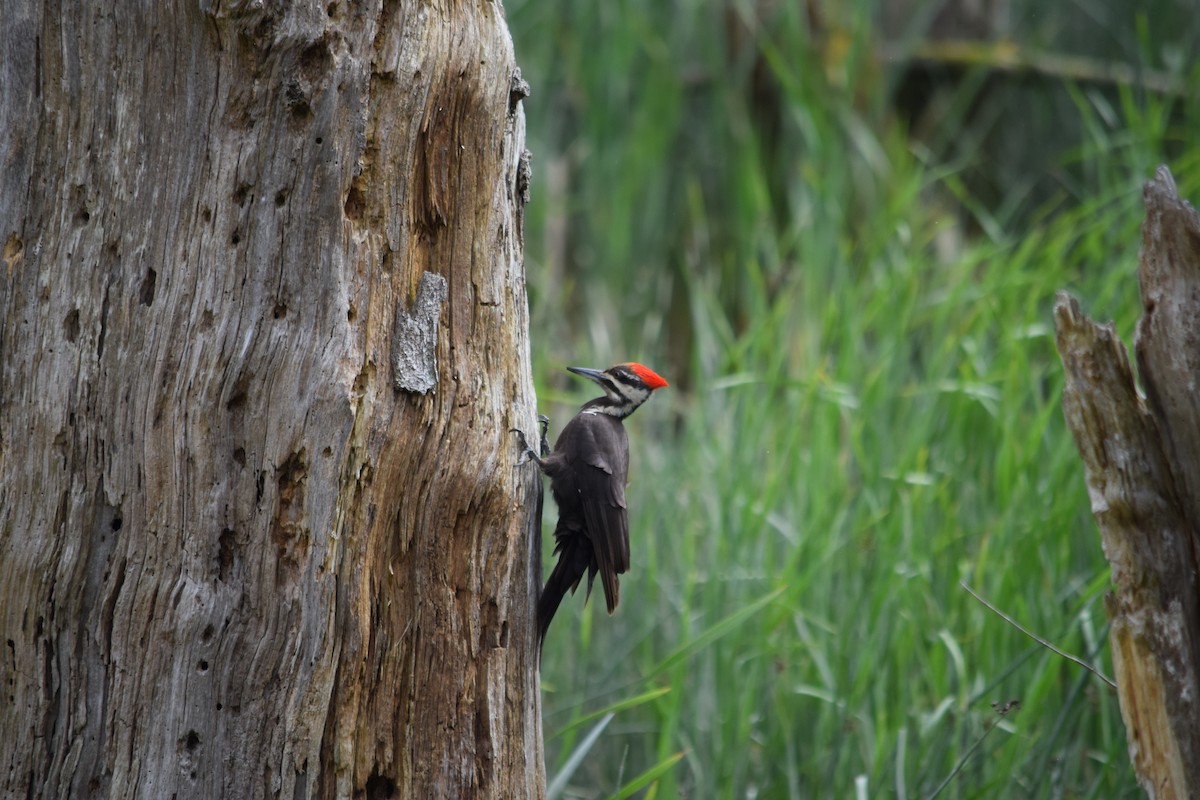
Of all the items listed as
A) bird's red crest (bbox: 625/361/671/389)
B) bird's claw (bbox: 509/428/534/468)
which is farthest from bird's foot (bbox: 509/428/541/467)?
bird's red crest (bbox: 625/361/671/389)

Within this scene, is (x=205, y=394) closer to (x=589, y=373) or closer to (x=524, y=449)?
(x=524, y=449)

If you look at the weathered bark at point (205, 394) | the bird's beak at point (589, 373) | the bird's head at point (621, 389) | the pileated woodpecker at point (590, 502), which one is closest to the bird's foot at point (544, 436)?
the pileated woodpecker at point (590, 502)

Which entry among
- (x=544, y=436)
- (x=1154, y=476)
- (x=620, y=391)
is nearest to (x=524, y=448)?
(x=544, y=436)

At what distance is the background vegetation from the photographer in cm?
305

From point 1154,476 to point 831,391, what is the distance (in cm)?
187

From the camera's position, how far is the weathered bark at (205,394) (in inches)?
73.2

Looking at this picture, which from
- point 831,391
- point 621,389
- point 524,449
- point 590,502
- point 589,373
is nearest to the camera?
point 524,449

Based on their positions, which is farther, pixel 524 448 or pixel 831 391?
pixel 831 391

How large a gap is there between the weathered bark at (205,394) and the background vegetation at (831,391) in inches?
32.7

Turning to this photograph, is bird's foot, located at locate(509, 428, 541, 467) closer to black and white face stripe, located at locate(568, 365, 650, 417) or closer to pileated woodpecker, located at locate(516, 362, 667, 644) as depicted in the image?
pileated woodpecker, located at locate(516, 362, 667, 644)

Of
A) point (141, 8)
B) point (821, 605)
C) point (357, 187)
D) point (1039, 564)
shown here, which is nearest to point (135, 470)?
point (357, 187)

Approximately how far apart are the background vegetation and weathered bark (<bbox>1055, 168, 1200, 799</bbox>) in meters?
0.36

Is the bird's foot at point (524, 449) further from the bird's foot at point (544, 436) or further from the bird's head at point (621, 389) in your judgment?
the bird's head at point (621, 389)

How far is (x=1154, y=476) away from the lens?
6.77 ft
